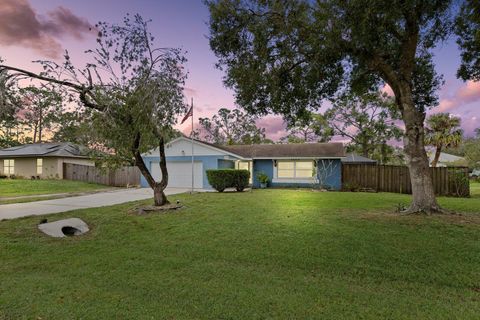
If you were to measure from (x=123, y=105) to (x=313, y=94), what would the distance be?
Result: 6.38m

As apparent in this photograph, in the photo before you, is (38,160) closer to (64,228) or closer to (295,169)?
(64,228)

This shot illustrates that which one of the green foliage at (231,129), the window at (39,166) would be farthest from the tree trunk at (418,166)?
the green foliage at (231,129)

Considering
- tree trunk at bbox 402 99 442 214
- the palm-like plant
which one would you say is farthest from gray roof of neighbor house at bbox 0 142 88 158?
the palm-like plant

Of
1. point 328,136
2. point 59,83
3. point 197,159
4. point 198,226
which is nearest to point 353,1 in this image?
point 198,226

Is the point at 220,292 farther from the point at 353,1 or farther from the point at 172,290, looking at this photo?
the point at 353,1

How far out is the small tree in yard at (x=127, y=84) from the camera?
27.5 feet

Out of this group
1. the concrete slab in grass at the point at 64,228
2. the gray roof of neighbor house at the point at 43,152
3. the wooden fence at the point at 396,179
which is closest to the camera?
the concrete slab in grass at the point at 64,228

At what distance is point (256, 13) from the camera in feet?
27.6

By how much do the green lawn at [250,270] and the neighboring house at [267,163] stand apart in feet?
38.2

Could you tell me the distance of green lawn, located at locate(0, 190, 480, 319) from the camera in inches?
124

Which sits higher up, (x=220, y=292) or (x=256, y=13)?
(x=256, y=13)

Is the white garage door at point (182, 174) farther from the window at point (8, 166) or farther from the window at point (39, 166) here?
the window at point (8, 166)

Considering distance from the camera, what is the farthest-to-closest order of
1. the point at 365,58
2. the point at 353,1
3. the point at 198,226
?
1. the point at 365,58
2. the point at 198,226
3. the point at 353,1

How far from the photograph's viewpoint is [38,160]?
993 inches
